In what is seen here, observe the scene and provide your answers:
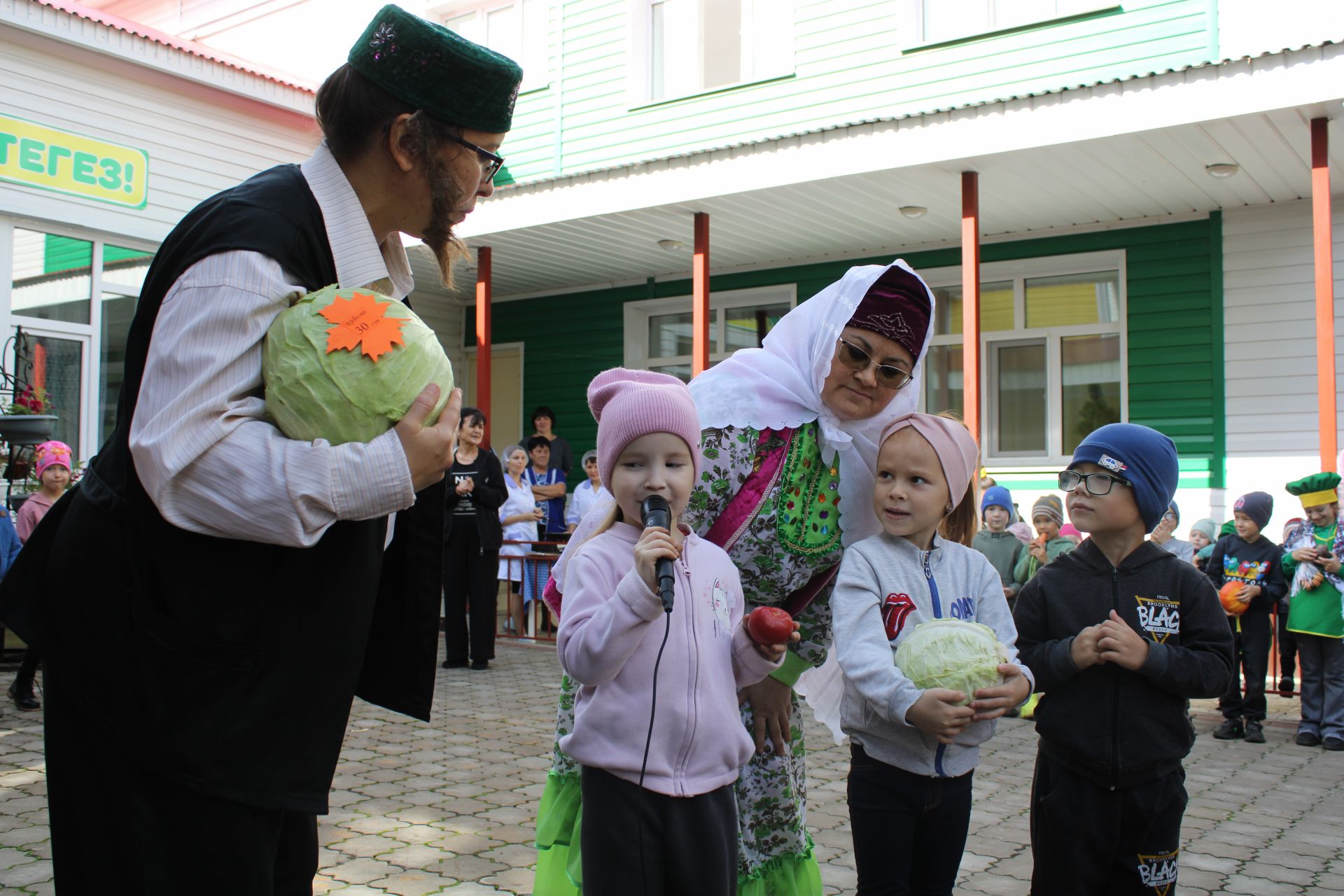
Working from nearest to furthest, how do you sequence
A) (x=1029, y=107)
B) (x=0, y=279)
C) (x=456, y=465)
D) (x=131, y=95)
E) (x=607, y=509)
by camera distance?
1. (x=607, y=509)
2. (x=1029, y=107)
3. (x=456, y=465)
4. (x=0, y=279)
5. (x=131, y=95)

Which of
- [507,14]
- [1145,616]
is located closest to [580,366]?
[507,14]

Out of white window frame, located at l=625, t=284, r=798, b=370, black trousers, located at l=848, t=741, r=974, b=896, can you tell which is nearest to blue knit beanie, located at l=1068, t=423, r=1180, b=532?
black trousers, located at l=848, t=741, r=974, b=896

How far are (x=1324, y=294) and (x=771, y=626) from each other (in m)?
8.20

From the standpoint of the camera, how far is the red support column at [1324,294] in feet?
28.7

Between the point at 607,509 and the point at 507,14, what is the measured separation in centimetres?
1435

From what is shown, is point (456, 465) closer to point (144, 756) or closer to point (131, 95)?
point (131, 95)

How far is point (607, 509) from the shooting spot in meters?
2.92

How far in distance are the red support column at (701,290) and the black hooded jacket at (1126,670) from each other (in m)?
8.66

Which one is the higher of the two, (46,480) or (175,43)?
(175,43)

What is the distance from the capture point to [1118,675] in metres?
3.19

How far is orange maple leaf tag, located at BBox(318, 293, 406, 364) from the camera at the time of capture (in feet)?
5.49

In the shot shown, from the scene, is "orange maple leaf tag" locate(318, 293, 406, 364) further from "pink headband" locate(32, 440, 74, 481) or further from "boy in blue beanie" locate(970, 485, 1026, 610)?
"pink headband" locate(32, 440, 74, 481)

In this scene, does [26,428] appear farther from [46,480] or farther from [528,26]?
[528,26]

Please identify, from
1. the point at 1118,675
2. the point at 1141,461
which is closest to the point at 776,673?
the point at 1118,675
